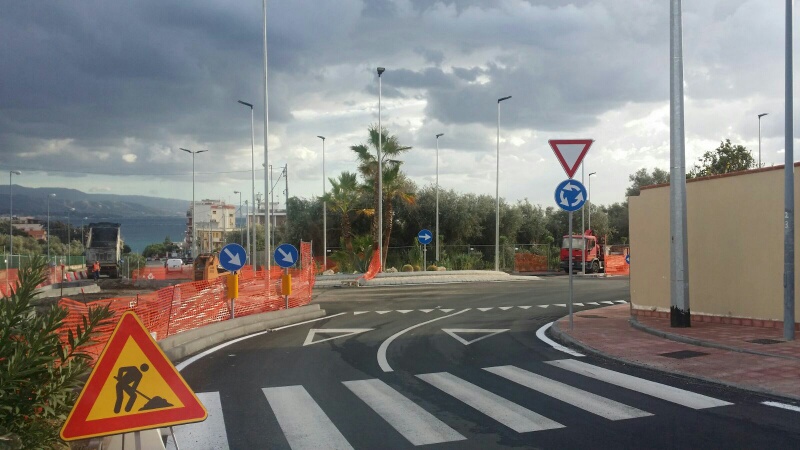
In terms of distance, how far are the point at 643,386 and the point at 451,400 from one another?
Answer: 243cm

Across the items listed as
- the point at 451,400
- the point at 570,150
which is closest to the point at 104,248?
the point at 570,150

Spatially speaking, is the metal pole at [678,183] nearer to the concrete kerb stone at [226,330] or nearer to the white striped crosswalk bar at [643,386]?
the white striped crosswalk bar at [643,386]

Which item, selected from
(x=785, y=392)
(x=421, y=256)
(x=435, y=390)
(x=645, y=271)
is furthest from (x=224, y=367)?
(x=421, y=256)

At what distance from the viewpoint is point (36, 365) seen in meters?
4.02

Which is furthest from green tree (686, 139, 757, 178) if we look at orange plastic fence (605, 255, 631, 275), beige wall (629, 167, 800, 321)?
beige wall (629, 167, 800, 321)

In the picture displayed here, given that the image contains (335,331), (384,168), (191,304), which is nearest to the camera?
(191,304)

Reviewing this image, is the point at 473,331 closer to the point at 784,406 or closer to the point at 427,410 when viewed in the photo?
the point at 427,410

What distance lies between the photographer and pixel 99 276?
50.4 m

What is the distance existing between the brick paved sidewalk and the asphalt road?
453 mm

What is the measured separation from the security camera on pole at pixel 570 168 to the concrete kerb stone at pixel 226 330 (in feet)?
21.9

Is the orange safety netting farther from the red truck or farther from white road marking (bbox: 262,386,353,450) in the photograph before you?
the red truck

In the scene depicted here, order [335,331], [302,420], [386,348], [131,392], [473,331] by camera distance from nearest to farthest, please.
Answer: [131,392], [302,420], [386,348], [473,331], [335,331]

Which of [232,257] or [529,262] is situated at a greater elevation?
[232,257]

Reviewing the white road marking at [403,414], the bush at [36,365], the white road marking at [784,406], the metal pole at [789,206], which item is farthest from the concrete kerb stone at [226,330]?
the metal pole at [789,206]
